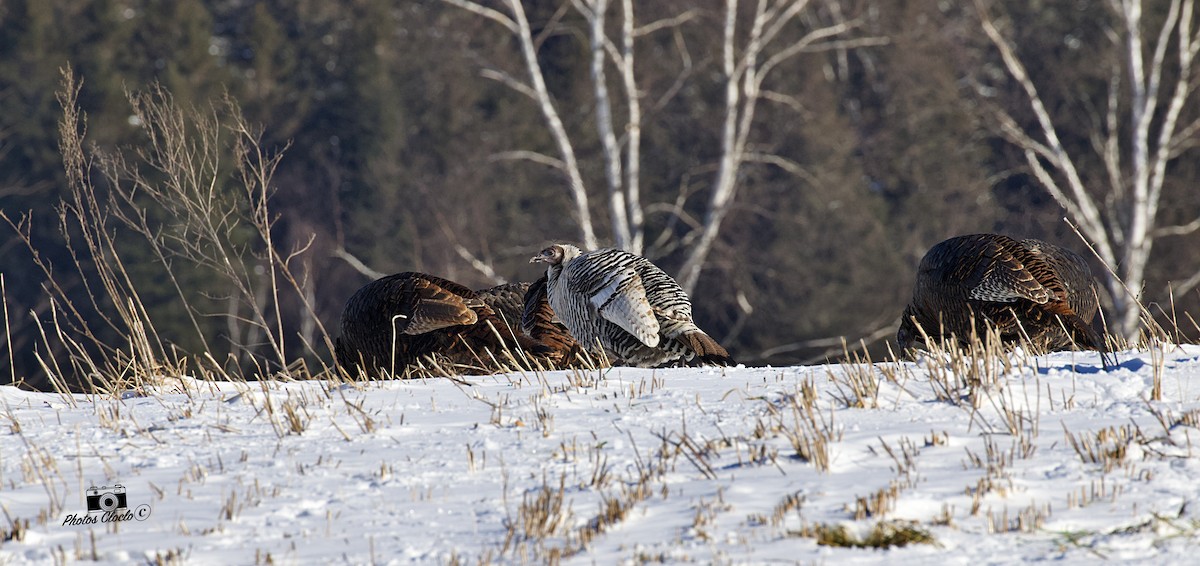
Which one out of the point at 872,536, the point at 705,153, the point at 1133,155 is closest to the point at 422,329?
the point at 872,536

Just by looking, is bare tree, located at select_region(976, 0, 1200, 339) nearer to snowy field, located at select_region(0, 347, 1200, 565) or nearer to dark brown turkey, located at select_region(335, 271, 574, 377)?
dark brown turkey, located at select_region(335, 271, 574, 377)

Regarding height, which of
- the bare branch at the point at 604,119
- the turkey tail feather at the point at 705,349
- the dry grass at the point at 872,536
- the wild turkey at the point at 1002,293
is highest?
the bare branch at the point at 604,119

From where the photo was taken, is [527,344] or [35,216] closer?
[527,344]

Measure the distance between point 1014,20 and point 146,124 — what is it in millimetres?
25426

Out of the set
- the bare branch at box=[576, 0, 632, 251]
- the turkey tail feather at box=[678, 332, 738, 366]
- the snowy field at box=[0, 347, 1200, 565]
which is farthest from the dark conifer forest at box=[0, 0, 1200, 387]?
the snowy field at box=[0, 347, 1200, 565]

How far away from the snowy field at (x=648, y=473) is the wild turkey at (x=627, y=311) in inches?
73.0

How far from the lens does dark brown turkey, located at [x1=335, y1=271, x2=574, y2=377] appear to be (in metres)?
7.31

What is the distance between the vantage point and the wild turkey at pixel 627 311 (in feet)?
23.7

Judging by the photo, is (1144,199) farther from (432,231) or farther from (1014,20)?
(432,231)

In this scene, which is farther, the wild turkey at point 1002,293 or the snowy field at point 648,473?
the wild turkey at point 1002,293

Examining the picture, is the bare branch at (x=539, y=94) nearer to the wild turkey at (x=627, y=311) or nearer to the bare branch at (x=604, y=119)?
the bare branch at (x=604, y=119)

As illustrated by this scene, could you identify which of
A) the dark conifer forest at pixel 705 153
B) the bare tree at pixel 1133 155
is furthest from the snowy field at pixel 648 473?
the dark conifer forest at pixel 705 153

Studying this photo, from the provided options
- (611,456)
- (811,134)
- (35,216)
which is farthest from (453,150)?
Answer: (611,456)

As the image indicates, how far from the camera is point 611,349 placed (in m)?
7.44
